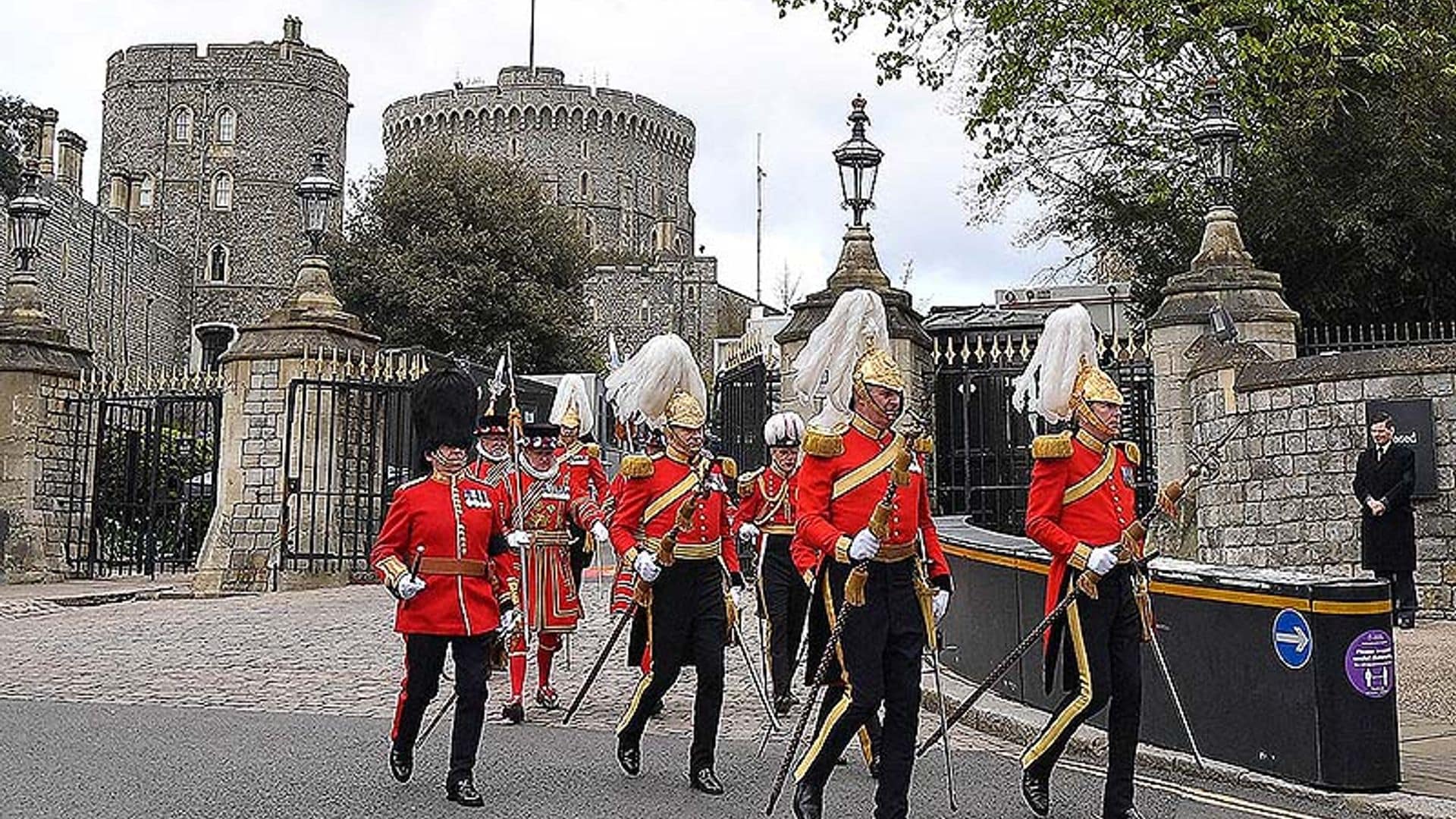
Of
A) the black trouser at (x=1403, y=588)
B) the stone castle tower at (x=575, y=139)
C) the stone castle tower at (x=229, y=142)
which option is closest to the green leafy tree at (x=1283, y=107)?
the black trouser at (x=1403, y=588)

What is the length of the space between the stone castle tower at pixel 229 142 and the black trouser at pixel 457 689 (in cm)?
6484

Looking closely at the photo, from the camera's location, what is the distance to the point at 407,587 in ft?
22.5

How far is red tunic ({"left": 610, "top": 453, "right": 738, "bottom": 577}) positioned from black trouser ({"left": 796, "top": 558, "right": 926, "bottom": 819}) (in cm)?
144

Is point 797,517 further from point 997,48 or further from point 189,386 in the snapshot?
point 997,48

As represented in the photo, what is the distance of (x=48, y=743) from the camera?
26.8 feet

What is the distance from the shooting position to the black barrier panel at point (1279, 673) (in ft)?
22.9

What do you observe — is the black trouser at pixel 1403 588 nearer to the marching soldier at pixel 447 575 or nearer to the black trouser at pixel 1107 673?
the black trouser at pixel 1107 673

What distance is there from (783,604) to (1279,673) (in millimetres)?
3401

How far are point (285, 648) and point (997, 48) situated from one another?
14.3 m

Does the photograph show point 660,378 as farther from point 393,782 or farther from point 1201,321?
point 1201,321

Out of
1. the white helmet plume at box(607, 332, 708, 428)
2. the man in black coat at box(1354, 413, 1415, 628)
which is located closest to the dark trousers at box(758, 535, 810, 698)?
the white helmet plume at box(607, 332, 708, 428)

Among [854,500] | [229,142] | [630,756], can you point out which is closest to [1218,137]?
[854,500]

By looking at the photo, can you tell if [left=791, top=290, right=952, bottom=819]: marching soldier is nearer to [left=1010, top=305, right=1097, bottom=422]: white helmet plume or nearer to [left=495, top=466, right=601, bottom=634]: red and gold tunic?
[left=1010, top=305, right=1097, bottom=422]: white helmet plume

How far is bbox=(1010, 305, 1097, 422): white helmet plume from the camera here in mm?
7000
